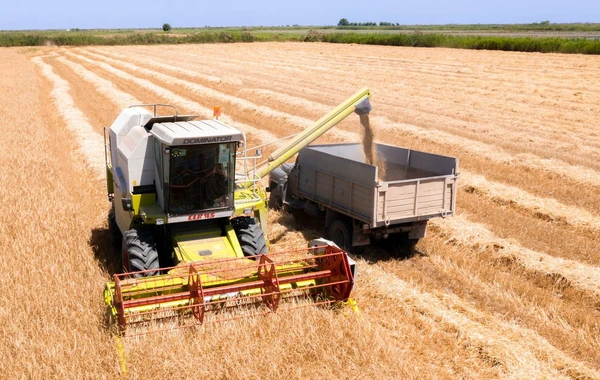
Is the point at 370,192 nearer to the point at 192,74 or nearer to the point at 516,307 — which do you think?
the point at 516,307

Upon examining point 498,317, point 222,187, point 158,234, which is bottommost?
point 498,317

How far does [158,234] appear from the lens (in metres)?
8.56

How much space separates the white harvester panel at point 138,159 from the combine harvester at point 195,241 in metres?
0.01

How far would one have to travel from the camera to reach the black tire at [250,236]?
8148 mm

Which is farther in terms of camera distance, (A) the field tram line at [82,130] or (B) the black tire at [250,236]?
(A) the field tram line at [82,130]

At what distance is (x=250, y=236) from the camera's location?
27.0 feet

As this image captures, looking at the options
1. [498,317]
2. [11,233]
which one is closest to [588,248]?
[498,317]

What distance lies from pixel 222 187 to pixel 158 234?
119cm

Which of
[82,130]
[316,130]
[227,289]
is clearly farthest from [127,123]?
[82,130]

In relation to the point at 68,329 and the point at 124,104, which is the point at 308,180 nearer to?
the point at 68,329

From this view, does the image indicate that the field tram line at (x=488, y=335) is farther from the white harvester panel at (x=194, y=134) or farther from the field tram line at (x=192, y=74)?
the field tram line at (x=192, y=74)

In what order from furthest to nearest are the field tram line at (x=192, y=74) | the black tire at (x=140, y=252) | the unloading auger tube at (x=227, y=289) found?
1. the field tram line at (x=192, y=74)
2. the black tire at (x=140, y=252)
3. the unloading auger tube at (x=227, y=289)

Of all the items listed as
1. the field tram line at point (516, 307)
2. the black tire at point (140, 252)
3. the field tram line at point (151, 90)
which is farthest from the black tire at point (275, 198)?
the field tram line at point (151, 90)

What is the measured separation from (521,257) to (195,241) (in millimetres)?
4520
